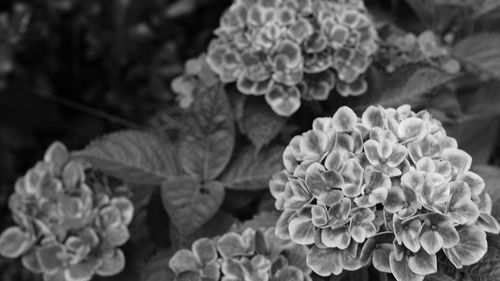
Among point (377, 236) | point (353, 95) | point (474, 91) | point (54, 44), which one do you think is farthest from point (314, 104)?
point (54, 44)

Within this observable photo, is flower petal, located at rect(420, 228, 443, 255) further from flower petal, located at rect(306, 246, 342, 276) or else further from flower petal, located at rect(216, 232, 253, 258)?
flower petal, located at rect(216, 232, 253, 258)

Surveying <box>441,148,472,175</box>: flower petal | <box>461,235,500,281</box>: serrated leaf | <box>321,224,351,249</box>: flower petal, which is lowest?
<box>461,235,500,281</box>: serrated leaf

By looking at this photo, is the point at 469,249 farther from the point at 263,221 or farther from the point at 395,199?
the point at 263,221

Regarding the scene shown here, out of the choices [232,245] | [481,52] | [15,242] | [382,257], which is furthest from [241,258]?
[481,52]

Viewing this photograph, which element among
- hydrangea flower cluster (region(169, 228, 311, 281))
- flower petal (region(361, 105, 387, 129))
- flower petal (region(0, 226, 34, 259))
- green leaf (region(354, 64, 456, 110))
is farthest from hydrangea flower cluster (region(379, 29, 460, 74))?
flower petal (region(0, 226, 34, 259))

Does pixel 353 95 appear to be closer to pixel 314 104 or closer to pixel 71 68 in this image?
pixel 314 104

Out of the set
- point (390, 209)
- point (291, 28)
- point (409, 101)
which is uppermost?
point (291, 28)
